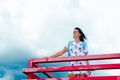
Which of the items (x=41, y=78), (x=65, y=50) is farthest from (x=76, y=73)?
(x=41, y=78)

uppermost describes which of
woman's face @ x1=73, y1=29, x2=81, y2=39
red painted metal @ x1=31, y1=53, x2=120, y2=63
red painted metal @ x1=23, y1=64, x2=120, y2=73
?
woman's face @ x1=73, y1=29, x2=81, y2=39

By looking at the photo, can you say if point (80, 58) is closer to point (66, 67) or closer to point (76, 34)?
point (66, 67)

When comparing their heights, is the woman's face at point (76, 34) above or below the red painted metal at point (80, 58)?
above

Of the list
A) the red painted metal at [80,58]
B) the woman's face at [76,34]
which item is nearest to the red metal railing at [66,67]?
the red painted metal at [80,58]

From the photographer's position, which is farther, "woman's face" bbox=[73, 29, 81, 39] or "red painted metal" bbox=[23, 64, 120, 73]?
"woman's face" bbox=[73, 29, 81, 39]

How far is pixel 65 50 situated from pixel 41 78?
157 centimetres

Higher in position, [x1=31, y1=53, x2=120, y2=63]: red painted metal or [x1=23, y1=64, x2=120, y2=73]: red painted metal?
[x1=31, y1=53, x2=120, y2=63]: red painted metal

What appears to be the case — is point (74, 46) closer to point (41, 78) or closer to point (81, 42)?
point (81, 42)

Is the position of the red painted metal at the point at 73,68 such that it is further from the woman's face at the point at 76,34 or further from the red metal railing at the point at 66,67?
the woman's face at the point at 76,34

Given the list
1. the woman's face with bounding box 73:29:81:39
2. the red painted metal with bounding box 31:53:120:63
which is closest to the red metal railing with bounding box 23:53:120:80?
the red painted metal with bounding box 31:53:120:63

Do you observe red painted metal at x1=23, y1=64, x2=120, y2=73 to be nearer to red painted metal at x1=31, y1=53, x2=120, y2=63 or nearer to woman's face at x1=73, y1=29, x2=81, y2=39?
red painted metal at x1=31, y1=53, x2=120, y2=63

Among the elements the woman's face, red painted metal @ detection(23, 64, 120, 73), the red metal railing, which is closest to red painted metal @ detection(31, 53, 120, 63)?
the red metal railing

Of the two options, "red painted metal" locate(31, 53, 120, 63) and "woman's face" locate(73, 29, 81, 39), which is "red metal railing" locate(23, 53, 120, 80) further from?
"woman's face" locate(73, 29, 81, 39)

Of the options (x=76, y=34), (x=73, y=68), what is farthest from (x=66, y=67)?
(x=76, y=34)
